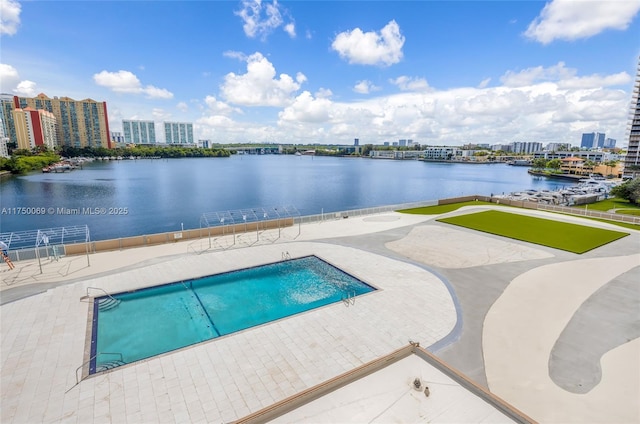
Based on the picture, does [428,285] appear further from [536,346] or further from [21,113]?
[21,113]

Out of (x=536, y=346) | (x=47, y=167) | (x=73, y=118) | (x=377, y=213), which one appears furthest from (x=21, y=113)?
(x=536, y=346)

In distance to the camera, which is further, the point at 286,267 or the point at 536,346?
the point at 286,267

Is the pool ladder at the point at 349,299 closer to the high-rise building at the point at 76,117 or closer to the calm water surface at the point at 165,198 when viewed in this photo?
the calm water surface at the point at 165,198

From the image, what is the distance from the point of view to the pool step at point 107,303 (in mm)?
14309

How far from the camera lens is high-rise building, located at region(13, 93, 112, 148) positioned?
474 feet

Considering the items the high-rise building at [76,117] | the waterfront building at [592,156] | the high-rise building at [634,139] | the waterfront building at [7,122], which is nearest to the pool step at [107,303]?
the high-rise building at [634,139]

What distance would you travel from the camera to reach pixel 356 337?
38.7ft

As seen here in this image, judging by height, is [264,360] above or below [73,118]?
below

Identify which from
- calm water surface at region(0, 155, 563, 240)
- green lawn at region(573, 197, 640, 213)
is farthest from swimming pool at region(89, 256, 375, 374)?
green lawn at region(573, 197, 640, 213)

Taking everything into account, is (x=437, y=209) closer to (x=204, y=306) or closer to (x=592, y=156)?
(x=204, y=306)

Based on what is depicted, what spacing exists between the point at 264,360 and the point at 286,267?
9.49 m

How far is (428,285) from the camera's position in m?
16.6

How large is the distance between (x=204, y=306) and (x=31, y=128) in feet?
530

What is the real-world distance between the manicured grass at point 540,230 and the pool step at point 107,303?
2806 centimetres
